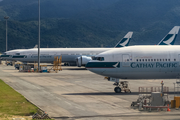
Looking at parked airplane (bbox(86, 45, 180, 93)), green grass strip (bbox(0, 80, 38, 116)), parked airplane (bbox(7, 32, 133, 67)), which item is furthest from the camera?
parked airplane (bbox(7, 32, 133, 67))

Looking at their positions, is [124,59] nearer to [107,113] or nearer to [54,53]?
[107,113]

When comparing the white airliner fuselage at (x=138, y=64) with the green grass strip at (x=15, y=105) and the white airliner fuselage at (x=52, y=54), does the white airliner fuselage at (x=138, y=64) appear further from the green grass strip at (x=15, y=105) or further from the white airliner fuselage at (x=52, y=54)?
the white airliner fuselage at (x=52, y=54)

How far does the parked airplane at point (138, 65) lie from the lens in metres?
34.2

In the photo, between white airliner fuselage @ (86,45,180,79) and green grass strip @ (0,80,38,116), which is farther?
white airliner fuselage @ (86,45,180,79)

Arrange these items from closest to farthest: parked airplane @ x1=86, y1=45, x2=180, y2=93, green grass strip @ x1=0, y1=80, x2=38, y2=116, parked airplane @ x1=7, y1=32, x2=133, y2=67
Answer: green grass strip @ x1=0, y1=80, x2=38, y2=116 → parked airplane @ x1=86, y1=45, x2=180, y2=93 → parked airplane @ x1=7, y1=32, x2=133, y2=67

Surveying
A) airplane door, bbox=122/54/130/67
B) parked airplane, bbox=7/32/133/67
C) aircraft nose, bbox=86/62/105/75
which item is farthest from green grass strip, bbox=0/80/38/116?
parked airplane, bbox=7/32/133/67

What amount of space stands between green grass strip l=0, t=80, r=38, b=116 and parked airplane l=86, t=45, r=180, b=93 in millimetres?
8670

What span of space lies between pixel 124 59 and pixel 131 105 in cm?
888

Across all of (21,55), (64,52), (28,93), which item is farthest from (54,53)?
(28,93)

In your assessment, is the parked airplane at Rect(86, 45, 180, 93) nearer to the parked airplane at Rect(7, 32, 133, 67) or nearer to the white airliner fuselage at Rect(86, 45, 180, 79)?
the white airliner fuselage at Rect(86, 45, 180, 79)

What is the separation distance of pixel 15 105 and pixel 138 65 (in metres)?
13.9

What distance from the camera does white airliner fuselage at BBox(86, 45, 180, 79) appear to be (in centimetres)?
3419

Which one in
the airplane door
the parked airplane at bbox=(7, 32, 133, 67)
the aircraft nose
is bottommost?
the aircraft nose

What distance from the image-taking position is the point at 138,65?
34219 millimetres
